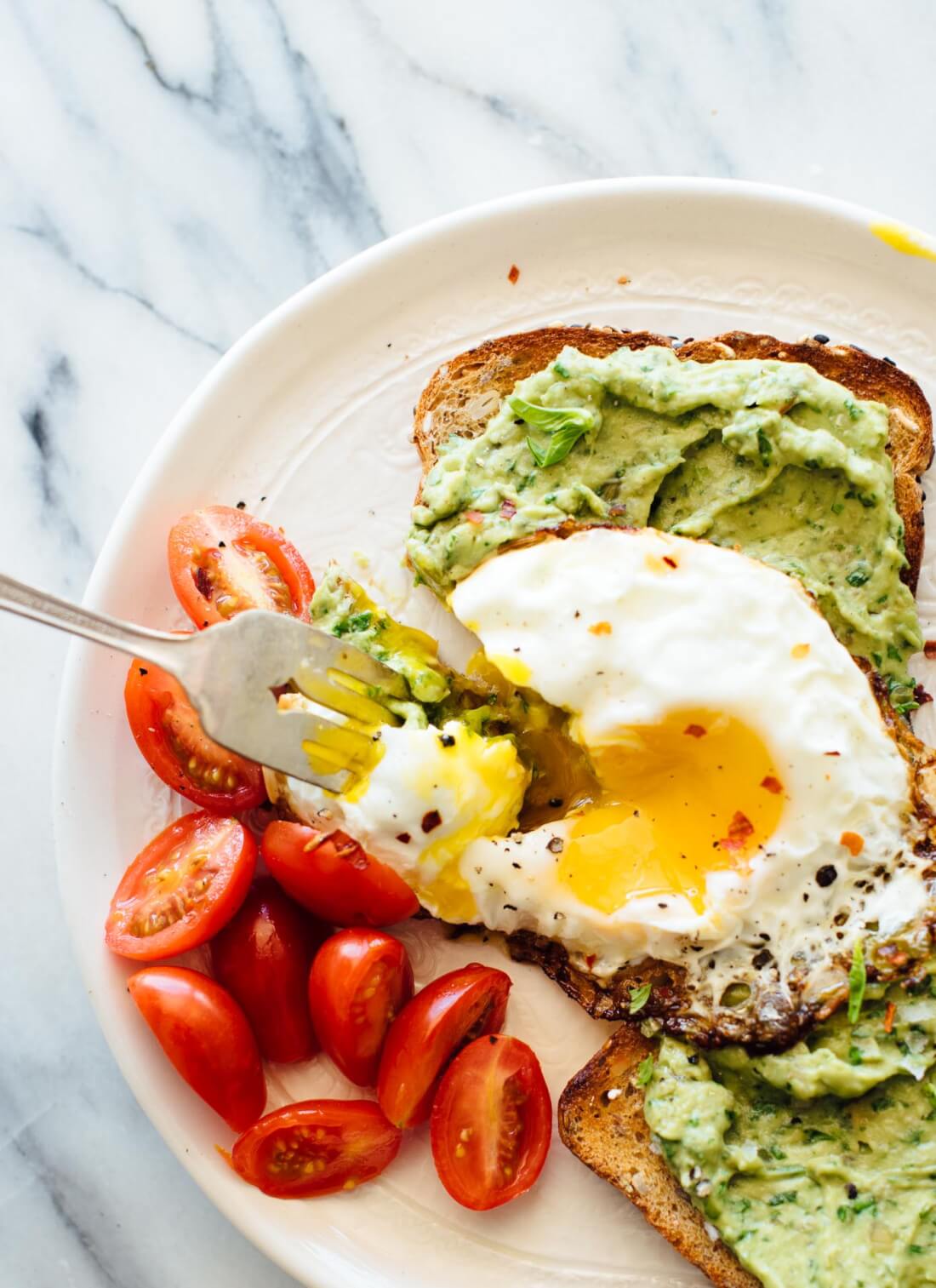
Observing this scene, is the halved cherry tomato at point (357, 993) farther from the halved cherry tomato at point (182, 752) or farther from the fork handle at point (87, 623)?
the fork handle at point (87, 623)

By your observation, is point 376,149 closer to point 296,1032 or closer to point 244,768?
point 244,768

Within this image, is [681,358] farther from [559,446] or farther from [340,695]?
[340,695]

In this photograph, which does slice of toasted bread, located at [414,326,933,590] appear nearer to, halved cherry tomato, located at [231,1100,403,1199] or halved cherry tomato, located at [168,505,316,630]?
halved cherry tomato, located at [168,505,316,630]

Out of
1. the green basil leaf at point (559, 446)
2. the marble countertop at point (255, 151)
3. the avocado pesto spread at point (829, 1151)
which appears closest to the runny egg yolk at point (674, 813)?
the avocado pesto spread at point (829, 1151)

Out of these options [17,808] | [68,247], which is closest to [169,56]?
[68,247]

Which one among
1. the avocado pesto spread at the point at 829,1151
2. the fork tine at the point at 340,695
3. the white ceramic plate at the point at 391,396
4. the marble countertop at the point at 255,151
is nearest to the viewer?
the avocado pesto spread at the point at 829,1151

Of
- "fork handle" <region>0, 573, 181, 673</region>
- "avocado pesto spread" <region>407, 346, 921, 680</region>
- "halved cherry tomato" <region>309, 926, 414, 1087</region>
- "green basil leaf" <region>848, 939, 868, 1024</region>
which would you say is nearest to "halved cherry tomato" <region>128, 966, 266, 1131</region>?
"halved cherry tomato" <region>309, 926, 414, 1087</region>
